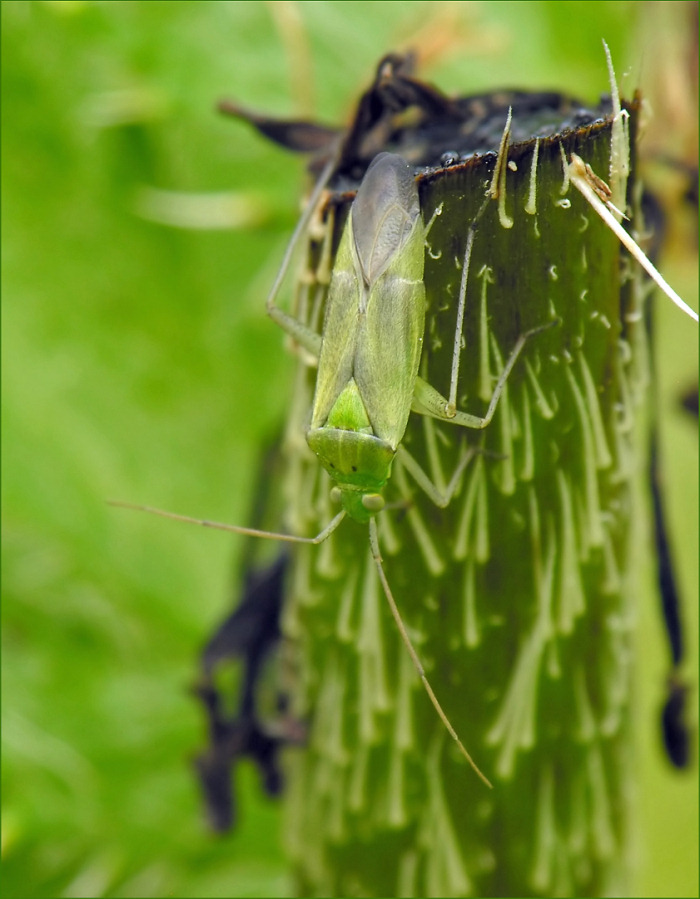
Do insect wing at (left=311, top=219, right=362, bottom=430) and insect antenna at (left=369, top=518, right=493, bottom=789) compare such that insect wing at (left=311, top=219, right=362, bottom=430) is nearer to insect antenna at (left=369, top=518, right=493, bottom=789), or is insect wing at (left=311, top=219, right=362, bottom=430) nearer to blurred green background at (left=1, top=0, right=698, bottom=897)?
insect antenna at (left=369, top=518, right=493, bottom=789)

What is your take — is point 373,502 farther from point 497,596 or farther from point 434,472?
point 497,596

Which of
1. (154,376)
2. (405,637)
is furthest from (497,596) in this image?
(154,376)

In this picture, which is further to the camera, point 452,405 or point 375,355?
point 375,355

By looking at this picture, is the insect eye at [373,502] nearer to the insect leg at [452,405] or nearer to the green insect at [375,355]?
the green insect at [375,355]

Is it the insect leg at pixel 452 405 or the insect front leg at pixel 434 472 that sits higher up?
the insect leg at pixel 452 405

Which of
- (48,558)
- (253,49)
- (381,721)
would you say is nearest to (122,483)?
(48,558)

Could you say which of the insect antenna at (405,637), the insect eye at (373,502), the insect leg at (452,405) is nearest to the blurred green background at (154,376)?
the insect antenna at (405,637)

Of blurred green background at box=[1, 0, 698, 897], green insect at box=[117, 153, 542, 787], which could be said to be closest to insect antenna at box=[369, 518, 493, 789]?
green insect at box=[117, 153, 542, 787]
